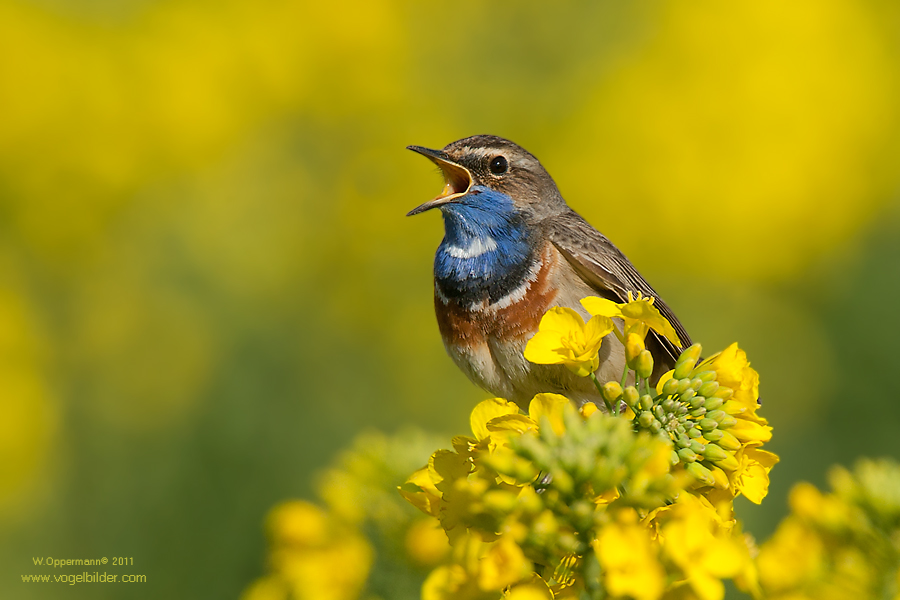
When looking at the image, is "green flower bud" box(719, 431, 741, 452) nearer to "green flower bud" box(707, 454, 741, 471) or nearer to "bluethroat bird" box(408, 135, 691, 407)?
"green flower bud" box(707, 454, 741, 471)

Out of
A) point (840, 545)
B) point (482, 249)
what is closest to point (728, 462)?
point (840, 545)

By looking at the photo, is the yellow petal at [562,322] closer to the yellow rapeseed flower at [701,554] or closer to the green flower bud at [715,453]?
the green flower bud at [715,453]

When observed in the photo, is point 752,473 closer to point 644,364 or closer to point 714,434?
point 714,434

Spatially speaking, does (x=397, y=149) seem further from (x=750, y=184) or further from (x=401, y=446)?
(x=401, y=446)

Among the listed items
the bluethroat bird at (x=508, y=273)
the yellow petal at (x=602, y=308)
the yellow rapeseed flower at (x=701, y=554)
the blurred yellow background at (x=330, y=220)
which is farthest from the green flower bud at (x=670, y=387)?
the blurred yellow background at (x=330, y=220)

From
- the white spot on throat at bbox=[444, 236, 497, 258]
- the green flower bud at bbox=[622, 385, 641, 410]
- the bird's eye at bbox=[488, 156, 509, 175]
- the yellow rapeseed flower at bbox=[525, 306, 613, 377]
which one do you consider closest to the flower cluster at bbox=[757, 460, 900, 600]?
the green flower bud at bbox=[622, 385, 641, 410]

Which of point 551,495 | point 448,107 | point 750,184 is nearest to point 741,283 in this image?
point 750,184

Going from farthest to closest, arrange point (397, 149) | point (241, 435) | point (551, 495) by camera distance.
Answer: point (397, 149) < point (241, 435) < point (551, 495)
